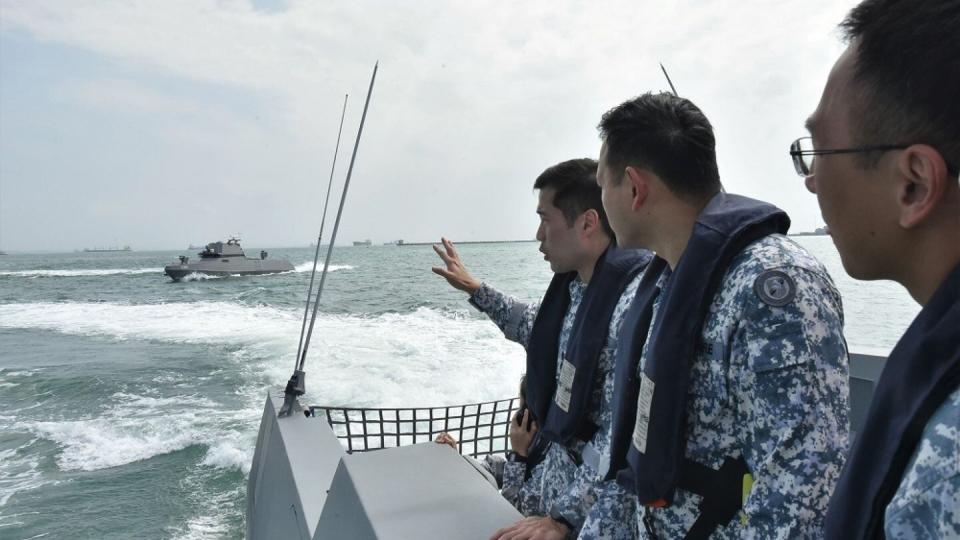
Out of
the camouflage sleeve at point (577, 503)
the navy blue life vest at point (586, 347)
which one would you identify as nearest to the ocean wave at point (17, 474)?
the navy blue life vest at point (586, 347)

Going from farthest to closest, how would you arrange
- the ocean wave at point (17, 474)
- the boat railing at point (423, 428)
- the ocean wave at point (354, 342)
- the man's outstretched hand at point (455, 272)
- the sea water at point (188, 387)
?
1. the ocean wave at point (354, 342)
2. the ocean wave at point (17, 474)
3. the sea water at point (188, 387)
4. the boat railing at point (423, 428)
5. the man's outstretched hand at point (455, 272)

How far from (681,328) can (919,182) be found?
52 cm

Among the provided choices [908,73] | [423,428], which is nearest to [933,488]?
[908,73]

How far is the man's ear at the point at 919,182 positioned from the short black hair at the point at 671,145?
0.65 meters

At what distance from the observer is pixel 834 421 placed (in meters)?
0.94

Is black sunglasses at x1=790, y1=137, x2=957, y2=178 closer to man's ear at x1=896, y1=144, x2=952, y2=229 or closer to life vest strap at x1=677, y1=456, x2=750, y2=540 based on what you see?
man's ear at x1=896, y1=144, x2=952, y2=229

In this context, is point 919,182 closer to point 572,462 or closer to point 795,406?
point 795,406

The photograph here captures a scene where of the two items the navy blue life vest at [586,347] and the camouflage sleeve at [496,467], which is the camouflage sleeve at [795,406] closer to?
the navy blue life vest at [586,347]

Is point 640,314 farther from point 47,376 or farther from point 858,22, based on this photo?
point 47,376

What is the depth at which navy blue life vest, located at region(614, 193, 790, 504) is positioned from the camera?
108 centimetres

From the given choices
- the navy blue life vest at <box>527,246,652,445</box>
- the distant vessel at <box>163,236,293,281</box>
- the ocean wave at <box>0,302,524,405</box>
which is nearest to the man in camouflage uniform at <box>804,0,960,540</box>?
the navy blue life vest at <box>527,246,652,445</box>

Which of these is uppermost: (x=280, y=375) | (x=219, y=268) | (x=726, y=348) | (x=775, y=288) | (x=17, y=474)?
(x=775, y=288)

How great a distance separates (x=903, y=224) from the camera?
2.01 ft

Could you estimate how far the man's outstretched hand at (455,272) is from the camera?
2.41m
